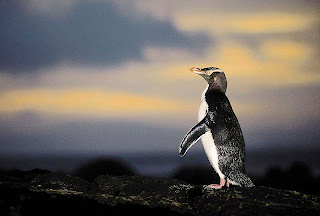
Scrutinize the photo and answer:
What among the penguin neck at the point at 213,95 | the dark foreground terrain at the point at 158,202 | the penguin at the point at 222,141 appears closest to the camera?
the dark foreground terrain at the point at 158,202

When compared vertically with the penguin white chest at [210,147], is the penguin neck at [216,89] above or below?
above

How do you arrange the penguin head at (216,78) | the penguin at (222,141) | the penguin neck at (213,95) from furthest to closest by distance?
1. the penguin head at (216,78)
2. the penguin neck at (213,95)
3. the penguin at (222,141)

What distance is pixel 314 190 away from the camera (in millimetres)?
11039

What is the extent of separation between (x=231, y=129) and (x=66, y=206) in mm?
3542

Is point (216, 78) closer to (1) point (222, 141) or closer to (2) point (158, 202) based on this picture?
(1) point (222, 141)

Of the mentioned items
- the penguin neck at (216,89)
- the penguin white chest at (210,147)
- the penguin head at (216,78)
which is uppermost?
the penguin head at (216,78)

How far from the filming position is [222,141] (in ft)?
28.5

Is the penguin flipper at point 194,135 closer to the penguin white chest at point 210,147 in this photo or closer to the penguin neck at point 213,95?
the penguin white chest at point 210,147

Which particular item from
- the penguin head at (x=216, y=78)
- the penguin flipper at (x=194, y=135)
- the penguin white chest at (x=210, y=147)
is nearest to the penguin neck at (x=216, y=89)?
the penguin head at (x=216, y=78)

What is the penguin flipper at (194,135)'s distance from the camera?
876 centimetres

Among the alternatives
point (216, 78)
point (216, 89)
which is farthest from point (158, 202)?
point (216, 78)

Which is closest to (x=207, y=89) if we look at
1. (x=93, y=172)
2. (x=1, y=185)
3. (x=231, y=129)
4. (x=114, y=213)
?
(x=231, y=129)

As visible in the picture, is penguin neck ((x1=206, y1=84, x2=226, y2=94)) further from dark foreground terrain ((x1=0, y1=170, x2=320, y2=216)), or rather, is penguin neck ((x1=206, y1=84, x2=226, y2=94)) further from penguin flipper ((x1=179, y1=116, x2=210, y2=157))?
dark foreground terrain ((x1=0, y1=170, x2=320, y2=216))

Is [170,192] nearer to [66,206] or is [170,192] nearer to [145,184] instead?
[145,184]
